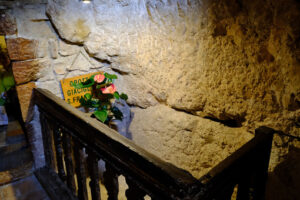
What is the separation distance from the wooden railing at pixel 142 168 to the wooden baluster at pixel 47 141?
15 cm

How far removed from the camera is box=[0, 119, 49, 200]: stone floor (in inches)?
58.9

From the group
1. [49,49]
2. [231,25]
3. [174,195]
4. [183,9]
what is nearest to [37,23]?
[49,49]

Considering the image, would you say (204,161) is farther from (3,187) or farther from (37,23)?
(37,23)

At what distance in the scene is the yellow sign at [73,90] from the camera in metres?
1.80

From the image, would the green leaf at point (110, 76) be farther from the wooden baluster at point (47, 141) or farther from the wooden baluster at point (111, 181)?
the wooden baluster at point (111, 181)

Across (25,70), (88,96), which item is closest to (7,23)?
(25,70)

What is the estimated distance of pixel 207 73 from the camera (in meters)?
1.37

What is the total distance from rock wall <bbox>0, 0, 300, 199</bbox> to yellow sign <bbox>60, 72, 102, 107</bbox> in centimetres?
5

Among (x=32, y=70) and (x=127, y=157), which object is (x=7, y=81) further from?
(x=127, y=157)

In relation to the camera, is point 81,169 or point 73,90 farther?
point 73,90

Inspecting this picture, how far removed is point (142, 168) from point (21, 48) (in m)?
1.33

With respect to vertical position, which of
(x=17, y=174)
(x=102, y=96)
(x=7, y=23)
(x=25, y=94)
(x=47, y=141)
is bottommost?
(x=17, y=174)

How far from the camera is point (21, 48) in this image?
59.9 inches

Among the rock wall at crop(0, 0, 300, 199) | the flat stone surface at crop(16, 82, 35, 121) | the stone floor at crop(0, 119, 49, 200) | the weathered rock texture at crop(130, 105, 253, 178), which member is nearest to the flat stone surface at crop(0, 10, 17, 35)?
the rock wall at crop(0, 0, 300, 199)
